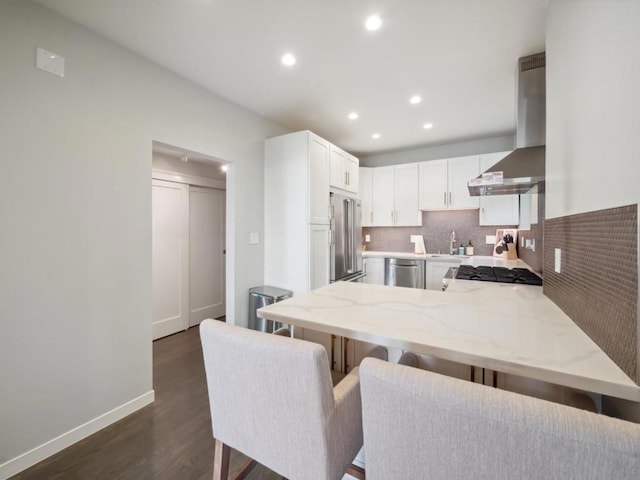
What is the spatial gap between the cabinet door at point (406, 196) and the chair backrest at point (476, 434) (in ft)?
12.9

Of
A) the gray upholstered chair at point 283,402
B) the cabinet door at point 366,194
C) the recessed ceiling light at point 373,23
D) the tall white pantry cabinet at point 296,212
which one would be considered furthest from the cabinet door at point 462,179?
the gray upholstered chair at point 283,402

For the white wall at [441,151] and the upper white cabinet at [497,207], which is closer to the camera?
the upper white cabinet at [497,207]

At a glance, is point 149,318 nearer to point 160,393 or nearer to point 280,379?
point 160,393

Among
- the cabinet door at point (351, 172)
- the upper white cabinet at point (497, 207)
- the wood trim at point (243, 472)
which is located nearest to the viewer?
the wood trim at point (243, 472)

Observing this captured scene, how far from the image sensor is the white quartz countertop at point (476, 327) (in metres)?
0.72

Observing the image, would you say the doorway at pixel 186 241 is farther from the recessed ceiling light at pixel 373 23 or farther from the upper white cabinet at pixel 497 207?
the upper white cabinet at pixel 497 207

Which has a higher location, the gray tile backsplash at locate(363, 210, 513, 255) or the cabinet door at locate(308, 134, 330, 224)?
the cabinet door at locate(308, 134, 330, 224)

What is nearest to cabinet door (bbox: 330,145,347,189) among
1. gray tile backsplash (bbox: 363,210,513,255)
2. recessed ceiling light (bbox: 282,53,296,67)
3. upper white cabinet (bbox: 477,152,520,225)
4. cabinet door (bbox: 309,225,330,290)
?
cabinet door (bbox: 309,225,330,290)

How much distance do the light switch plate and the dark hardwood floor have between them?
2.24 m

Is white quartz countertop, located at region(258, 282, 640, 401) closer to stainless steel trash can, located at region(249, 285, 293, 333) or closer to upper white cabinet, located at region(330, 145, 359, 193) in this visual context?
stainless steel trash can, located at region(249, 285, 293, 333)

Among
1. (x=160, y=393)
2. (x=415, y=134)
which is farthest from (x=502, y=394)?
(x=415, y=134)

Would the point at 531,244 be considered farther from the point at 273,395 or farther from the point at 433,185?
the point at 273,395

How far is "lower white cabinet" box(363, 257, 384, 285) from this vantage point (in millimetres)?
4270

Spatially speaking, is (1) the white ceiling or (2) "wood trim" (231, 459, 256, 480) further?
(1) the white ceiling
